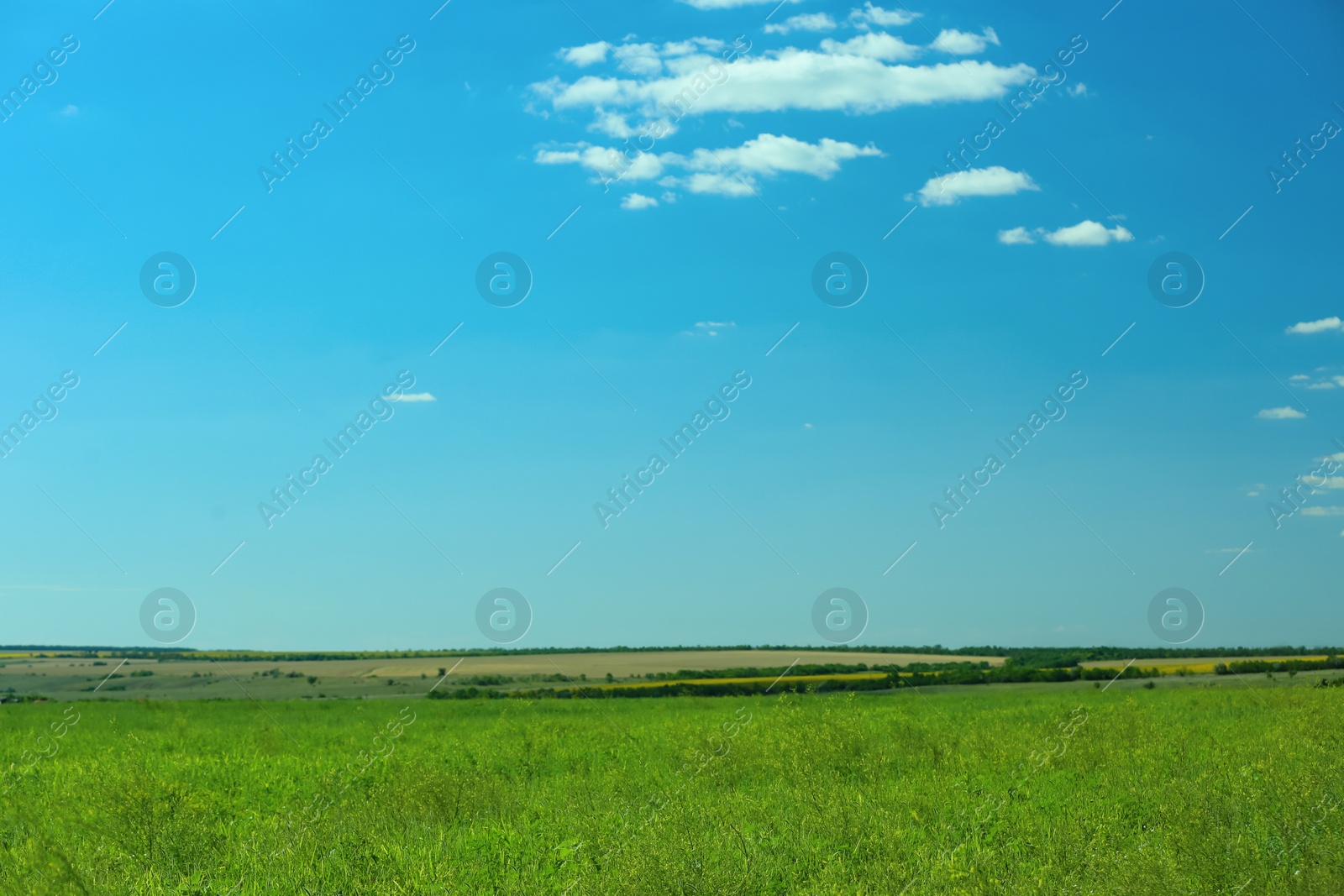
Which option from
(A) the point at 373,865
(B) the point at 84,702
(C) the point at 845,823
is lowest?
(B) the point at 84,702

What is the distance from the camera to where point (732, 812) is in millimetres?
11148

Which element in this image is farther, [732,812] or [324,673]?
[324,673]

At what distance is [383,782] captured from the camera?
46.0 ft

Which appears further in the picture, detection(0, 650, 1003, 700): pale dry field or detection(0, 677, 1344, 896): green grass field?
detection(0, 650, 1003, 700): pale dry field

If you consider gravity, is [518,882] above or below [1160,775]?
below

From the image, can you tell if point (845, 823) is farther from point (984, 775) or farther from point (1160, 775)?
point (1160, 775)

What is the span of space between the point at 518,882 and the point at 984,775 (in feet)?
25.7

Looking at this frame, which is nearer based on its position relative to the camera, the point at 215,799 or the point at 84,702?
the point at 215,799

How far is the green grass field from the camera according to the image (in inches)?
323

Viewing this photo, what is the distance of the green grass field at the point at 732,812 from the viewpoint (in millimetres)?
8195

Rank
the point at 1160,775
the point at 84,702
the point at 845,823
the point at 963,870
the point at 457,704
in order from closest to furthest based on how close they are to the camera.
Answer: the point at 963,870 < the point at 845,823 < the point at 1160,775 < the point at 457,704 < the point at 84,702

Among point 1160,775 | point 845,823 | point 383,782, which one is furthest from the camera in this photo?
point 383,782

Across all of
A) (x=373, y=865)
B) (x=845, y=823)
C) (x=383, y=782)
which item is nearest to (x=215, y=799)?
(x=383, y=782)

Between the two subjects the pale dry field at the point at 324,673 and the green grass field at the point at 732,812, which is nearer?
the green grass field at the point at 732,812
